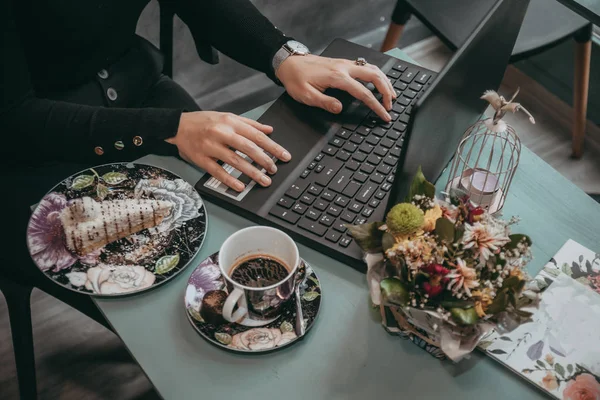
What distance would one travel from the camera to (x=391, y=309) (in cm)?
78

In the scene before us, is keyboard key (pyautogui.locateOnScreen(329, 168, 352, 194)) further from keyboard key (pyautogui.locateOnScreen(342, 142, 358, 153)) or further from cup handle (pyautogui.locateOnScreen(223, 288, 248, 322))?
cup handle (pyautogui.locateOnScreen(223, 288, 248, 322))

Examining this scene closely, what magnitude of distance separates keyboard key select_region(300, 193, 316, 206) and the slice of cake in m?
0.20

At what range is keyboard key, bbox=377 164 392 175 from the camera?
0.98 metres

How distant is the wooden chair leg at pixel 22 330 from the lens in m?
1.13

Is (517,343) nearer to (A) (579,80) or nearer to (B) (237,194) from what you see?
(B) (237,194)

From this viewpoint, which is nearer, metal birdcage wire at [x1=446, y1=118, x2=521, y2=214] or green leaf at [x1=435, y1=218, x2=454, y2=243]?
green leaf at [x1=435, y1=218, x2=454, y2=243]

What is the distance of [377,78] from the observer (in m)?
1.08

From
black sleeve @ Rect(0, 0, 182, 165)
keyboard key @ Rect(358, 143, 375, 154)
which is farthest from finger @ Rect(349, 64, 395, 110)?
black sleeve @ Rect(0, 0, 182, 165)

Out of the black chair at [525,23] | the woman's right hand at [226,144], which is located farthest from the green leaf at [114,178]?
the black chair at [525,23]

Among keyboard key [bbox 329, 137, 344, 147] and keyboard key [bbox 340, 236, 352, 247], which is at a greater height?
keyboard key [bbox 329, 137, 344, 147]

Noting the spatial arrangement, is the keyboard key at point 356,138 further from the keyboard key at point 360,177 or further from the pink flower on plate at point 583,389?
the pink flower on plate at point 583,389

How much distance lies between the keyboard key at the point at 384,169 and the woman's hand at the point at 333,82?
112 millimetres

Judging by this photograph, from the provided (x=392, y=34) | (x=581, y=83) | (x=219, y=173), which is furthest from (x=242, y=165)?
(x=581, y=83)

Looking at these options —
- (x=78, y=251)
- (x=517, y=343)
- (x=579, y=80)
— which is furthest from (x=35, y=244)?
(x=579, y=80)
